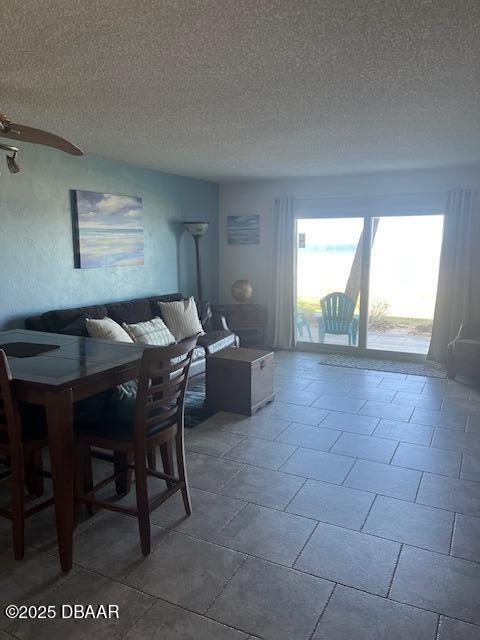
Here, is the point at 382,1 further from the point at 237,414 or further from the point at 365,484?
the point at 237,414

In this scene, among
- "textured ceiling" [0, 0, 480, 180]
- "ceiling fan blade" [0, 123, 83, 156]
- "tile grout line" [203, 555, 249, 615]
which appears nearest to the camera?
"textured ceiling" [0, 0, 480, 180]

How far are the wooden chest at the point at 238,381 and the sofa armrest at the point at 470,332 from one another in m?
2.37

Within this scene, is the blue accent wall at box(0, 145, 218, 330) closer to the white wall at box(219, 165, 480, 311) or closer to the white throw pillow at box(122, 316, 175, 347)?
the white throw pillow at box(122, 316, 175, 347)

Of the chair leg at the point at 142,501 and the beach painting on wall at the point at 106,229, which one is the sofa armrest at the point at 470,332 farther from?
the chair leg at the point at 142,501

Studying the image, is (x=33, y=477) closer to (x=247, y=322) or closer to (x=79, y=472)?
(x=79, y=472)

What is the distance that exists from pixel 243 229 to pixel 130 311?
2587 millimetres

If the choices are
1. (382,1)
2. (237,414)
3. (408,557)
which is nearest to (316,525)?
(408,557)

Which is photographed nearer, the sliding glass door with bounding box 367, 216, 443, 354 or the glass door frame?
the sliding glass door with bounding box 367, 216, 443, 354

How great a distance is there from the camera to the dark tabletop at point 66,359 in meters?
2.10

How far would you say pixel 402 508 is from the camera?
2.63 meters

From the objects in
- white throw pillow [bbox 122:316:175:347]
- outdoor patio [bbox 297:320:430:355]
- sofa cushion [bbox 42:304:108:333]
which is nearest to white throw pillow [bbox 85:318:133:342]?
sofa cushion [bbox 42:304:108:333]

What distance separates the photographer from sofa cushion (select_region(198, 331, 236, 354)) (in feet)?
15.9

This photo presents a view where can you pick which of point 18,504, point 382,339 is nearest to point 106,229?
point 18,504

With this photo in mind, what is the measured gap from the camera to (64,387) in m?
2.00
